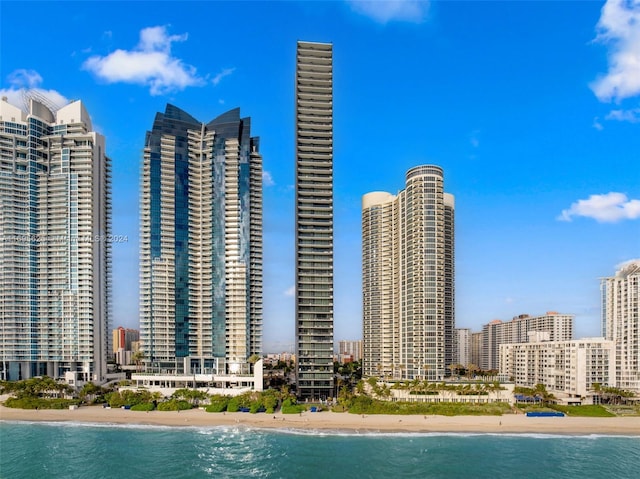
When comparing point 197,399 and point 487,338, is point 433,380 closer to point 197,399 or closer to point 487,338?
point 197,399

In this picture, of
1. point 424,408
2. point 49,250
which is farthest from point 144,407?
point 424,408

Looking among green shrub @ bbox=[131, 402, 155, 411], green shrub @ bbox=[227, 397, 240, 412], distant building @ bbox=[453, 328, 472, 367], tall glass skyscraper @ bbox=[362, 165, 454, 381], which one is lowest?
distant building @ bbox=[453, 328, 472, 367]

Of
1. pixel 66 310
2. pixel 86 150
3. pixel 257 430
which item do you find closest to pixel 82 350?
pixel 66 310

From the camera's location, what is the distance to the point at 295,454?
223 feet

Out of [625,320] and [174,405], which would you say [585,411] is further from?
[174,405]

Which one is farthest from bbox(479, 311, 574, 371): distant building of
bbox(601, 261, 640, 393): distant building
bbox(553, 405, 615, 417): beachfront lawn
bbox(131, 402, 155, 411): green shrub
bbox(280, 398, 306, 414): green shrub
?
bbox(131, 402, 155, 411): green shrub

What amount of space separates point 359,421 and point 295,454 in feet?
72.6

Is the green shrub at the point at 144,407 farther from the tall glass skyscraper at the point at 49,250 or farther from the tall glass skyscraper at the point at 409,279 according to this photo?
the tall glass skyscraper at the point at 409,279

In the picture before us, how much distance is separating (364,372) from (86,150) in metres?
Result: 99.8

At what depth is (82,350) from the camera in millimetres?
115938

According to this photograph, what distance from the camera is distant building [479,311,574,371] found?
498 feet

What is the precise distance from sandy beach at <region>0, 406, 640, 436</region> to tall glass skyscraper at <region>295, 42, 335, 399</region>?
13321 millimetres

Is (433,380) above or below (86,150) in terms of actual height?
below

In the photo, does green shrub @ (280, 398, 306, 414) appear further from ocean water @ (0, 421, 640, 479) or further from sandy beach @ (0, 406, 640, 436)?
ocean water @ (0, 421, 640, 479)
